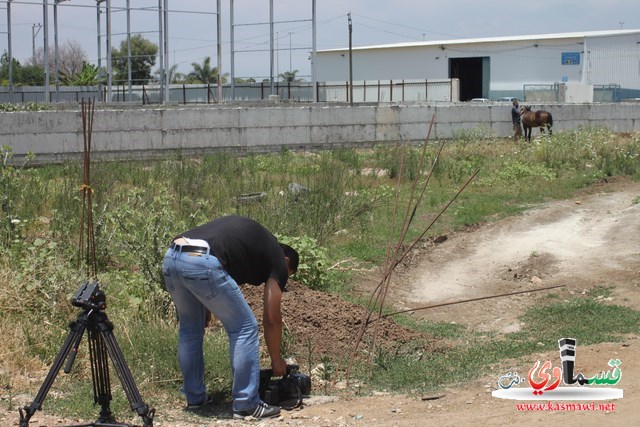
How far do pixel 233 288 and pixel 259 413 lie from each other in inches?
35.9

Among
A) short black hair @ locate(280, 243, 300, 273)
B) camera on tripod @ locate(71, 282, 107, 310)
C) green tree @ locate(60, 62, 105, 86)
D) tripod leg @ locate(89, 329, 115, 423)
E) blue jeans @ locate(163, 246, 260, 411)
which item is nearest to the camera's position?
camera on tripod @ locate(71, 282, 107, 310)

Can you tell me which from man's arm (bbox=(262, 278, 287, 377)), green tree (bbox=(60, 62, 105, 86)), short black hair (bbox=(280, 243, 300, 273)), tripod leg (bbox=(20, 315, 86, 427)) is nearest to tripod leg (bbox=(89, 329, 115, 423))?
tripod leg (bbox=(20, 315, 86, 427))

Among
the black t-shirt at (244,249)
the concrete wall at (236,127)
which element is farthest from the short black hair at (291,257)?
the concrete wall at (236,127)

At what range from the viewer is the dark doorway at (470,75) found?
175 ft

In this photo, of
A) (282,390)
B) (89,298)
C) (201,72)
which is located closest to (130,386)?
(89,298)

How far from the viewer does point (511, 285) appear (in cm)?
1124

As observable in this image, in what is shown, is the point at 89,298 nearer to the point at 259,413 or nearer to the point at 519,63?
the point at 259,413

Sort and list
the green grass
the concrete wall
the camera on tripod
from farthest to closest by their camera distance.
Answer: the concrete wall < the green grass < the camera on tripod

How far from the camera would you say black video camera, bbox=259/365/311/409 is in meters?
6.27

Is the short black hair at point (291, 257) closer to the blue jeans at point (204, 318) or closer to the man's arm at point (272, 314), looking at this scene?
the man's arm at point (272, 314)

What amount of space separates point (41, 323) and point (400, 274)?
5.27 metres

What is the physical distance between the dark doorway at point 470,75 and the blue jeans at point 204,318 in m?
48.6

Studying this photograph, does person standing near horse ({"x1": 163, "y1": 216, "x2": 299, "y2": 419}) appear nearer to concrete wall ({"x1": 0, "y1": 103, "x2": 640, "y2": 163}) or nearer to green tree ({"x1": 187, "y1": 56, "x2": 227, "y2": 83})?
concrete wall ({"x1": 0, "y1": 103, "x2": 640, "y2": 163})

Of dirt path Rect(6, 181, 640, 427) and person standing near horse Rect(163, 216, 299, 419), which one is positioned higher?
person standing near horse Rect(163, 216, 299, 419)
